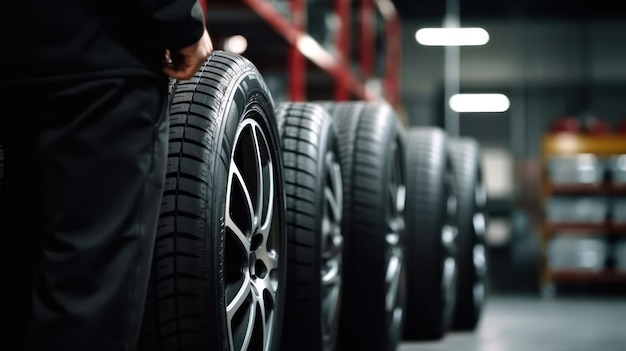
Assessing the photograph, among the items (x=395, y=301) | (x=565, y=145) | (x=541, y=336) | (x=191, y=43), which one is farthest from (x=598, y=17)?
(x=191, y=43)

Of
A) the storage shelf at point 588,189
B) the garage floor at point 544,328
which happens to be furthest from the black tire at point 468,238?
the storage shelf at point 588,189

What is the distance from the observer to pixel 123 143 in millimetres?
1466

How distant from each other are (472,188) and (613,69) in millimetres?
11275

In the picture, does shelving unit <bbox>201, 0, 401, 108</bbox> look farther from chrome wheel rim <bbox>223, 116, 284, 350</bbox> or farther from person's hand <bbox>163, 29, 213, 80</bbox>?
person's hand <bbox>163, 29, 213, 80</bbox>

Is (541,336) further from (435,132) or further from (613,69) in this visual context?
(613,69)

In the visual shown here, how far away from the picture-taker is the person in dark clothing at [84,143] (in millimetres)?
1446

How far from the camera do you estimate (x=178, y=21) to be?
1508mm

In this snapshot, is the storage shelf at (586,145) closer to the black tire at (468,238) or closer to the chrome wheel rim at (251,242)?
the black tire at (468,238)

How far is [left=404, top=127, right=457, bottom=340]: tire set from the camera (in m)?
3.79

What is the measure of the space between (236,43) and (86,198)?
2.87 metres

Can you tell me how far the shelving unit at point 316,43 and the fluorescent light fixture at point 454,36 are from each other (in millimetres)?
5431

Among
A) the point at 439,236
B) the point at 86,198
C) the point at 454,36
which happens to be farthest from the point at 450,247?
the point at 454,36

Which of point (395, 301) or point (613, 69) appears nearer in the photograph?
point (395, 301)

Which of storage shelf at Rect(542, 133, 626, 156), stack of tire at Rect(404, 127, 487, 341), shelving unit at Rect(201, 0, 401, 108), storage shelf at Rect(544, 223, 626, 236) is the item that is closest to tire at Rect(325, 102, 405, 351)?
shelving unit at Rect(201, 0, 401, 108)
